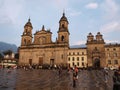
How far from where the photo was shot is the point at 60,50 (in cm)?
6228

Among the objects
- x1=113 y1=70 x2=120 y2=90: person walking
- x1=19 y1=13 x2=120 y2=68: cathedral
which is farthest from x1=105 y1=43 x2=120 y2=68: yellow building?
x1=113 y1=70 x2=120 y2=90: person walking

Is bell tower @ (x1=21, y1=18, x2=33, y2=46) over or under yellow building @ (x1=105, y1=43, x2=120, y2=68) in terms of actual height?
over

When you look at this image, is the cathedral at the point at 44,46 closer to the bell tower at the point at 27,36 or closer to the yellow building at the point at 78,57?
the bell tower at the point at 27,36

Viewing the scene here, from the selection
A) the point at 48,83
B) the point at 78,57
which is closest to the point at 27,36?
the point at 78,57

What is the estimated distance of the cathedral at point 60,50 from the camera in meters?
63.2

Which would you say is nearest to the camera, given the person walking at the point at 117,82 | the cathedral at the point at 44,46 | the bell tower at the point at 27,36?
the person walking at the point at 117,82

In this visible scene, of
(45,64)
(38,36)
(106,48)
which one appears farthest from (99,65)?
(38,36)

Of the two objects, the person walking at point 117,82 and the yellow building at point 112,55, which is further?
the yellow building at point 112,55

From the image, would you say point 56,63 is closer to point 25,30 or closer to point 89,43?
point 89,43

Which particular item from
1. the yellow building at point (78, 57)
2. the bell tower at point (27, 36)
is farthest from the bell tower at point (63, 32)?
the bell tower at point (27, 36)

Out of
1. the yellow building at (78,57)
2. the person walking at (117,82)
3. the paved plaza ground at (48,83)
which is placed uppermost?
the yellow building at (78,57)

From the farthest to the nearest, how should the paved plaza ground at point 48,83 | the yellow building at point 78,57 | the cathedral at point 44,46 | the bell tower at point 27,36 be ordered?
the yellow building at point 78,57 → the bell tower at point 27,36 → the cathedral at point 44,46 → the paved plaza ground at point 48,83

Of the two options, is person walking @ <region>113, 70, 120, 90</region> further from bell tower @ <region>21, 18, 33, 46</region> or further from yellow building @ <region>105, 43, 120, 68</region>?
bell tower @ <region>21, 18, 33, 46</region>

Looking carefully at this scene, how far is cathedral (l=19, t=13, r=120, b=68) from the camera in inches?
2490
